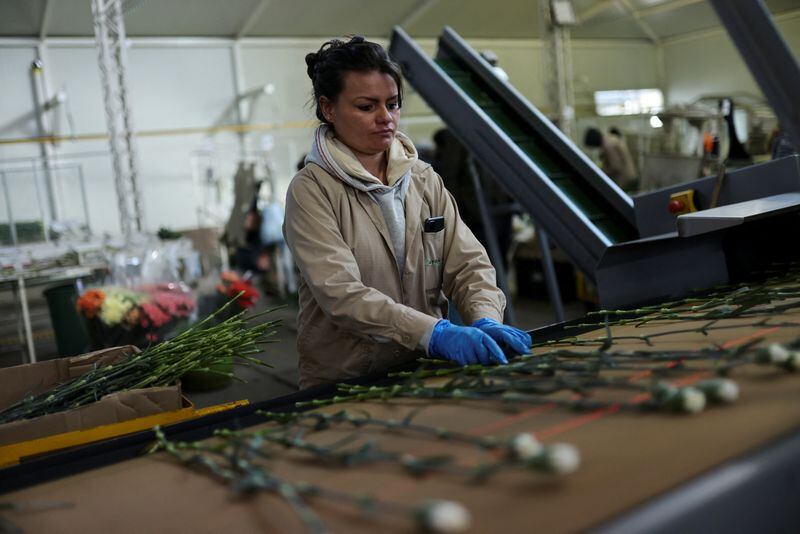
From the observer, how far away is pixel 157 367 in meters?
1.70

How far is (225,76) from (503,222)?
8612 mm

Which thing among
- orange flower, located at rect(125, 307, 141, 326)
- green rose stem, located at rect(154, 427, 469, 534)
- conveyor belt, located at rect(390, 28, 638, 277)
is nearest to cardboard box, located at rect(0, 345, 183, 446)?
green rose stem, located at rect(154, 427, 469, 534)

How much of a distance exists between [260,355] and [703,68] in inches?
530

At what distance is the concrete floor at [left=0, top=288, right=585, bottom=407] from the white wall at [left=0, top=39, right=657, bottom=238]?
3.58m

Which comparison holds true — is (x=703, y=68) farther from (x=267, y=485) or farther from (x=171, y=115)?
(x=267, y=485)

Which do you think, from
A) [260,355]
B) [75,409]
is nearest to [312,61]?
[75,409]

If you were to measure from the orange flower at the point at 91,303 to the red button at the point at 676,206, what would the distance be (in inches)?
110

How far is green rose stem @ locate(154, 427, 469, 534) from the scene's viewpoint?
2.43ft

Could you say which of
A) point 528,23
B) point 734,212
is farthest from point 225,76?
point 734,212

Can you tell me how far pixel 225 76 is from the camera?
12.9 meters

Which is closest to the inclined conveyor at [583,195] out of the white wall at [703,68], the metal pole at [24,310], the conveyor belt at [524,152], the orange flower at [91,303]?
the conveyor belt at [524,152]

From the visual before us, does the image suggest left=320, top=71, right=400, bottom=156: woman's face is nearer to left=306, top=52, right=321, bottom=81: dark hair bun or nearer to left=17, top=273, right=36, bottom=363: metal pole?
left=306, top=52, right=321, bottom=81: dark hair bun

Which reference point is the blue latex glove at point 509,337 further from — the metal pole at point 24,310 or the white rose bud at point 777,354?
the metal pole at point 24,310

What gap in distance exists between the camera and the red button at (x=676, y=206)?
2.48 meters
